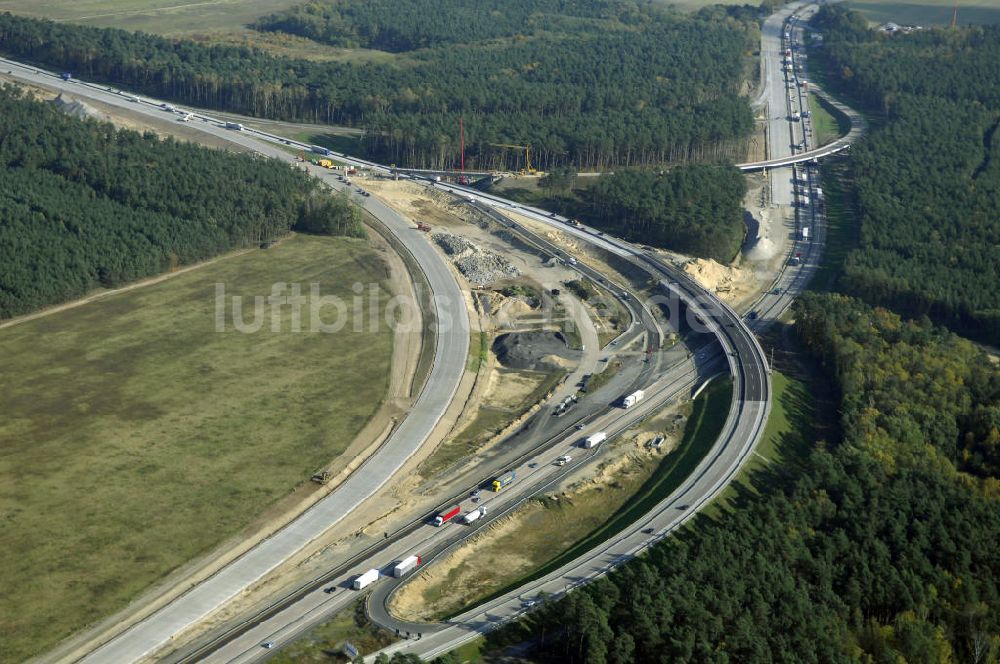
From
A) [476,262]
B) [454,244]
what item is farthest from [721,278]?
[454,244]

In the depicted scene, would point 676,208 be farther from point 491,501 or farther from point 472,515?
point 472,515

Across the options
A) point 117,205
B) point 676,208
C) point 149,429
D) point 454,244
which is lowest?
point 149,429

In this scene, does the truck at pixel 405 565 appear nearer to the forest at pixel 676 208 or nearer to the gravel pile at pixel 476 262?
the gravel pile at pixel 476 262

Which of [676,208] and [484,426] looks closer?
[484,426]

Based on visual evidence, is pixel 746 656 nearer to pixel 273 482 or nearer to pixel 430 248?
pixel 273 482

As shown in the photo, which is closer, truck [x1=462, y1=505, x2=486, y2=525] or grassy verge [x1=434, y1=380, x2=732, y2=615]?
grassy verge [x1=434, y1=380, x2=732, y2=615]

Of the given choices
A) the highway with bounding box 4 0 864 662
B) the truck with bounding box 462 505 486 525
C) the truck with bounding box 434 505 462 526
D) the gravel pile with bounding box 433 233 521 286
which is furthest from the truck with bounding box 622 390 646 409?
the gravel pile with bounding box 433 233 521 286

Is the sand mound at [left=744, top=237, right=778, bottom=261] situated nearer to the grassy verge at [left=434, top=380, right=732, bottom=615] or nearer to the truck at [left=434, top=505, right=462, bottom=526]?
the grassy verge at [left=434, top=380, right=732, bottom=615]
